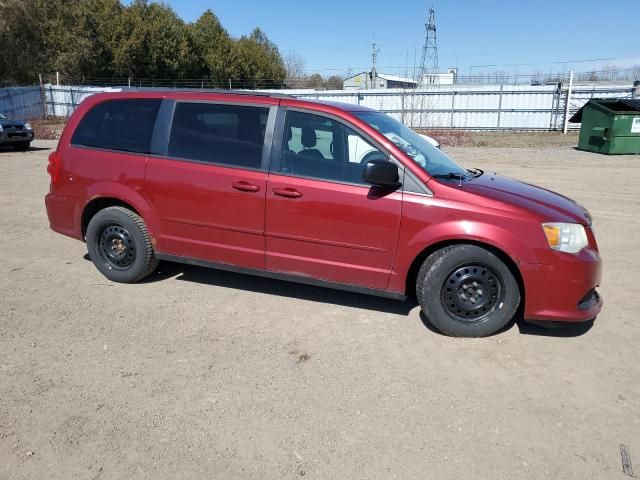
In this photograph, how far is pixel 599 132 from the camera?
17906 millimetres

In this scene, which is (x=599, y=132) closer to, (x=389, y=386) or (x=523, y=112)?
(x=523, y=112)

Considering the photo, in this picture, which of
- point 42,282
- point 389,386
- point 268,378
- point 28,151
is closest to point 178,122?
point 42,282

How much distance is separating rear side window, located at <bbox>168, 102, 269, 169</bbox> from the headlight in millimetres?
2336

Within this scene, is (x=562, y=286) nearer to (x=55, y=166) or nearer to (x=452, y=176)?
(x=452, y=176)

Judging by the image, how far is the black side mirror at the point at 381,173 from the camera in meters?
3.75

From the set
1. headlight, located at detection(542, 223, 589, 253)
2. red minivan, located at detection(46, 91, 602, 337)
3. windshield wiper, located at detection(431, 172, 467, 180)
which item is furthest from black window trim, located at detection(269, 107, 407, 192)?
headlight, located at detection(542, 223, 589, 253)

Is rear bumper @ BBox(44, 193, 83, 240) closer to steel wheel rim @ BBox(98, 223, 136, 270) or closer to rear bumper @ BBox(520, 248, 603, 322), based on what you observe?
steel wheel rim @ BBox(98, 223, 136, 270)

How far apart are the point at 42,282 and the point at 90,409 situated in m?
2.52

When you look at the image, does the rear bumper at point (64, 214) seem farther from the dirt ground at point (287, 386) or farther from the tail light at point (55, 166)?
the dirt ground at point (287, 386)

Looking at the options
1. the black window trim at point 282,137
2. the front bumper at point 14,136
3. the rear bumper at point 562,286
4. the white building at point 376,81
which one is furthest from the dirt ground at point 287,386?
the white building at point 376,81

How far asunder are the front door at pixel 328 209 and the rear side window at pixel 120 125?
1.40 meters

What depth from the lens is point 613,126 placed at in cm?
1719

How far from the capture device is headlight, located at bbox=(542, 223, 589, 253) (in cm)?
367

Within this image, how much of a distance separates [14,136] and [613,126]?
66.3 feet
